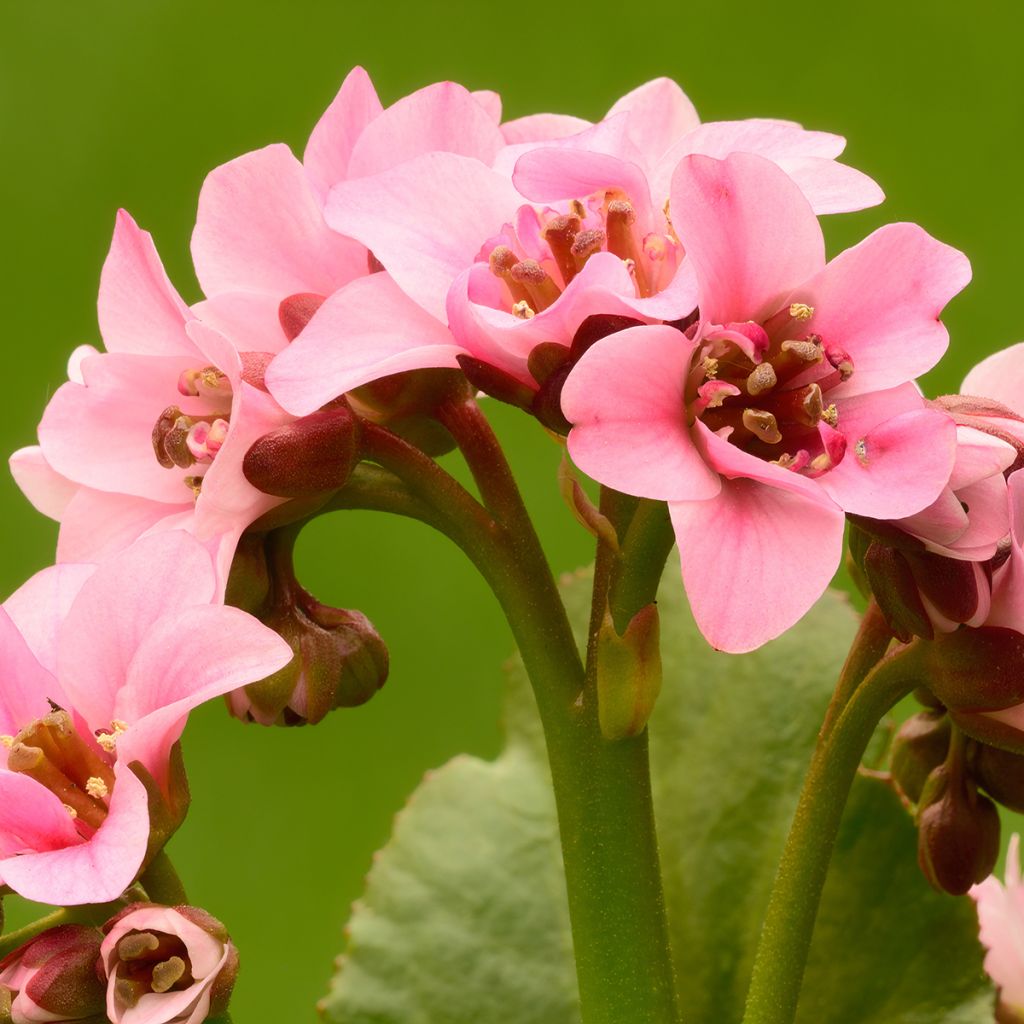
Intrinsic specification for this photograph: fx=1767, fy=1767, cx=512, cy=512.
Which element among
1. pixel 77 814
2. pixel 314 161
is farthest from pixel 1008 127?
pixel 77 814

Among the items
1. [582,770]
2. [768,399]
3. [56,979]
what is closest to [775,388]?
[768,399]

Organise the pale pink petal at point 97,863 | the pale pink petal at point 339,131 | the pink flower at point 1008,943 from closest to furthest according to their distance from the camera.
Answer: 1. the pale pink petal at point 97,863
2. the pale pink petal at point 339,131
3. the pink flower at point 1008,943

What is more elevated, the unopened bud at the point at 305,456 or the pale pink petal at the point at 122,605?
the unopened bud at the point at 305,456

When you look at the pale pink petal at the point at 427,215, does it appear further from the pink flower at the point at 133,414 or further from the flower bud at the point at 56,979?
the flower bud at the point at 56,979

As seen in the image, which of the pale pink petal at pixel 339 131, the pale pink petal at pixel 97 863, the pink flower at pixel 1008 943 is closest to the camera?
the pale pink petal at pixel 97 863

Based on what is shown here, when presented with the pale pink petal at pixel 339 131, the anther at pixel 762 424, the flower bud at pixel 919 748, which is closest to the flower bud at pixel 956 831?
the flower bud at pixel 919 748

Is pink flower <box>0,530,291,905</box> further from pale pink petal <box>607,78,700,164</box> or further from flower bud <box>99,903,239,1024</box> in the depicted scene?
pale pink petal <box>607,78,700,164</box>

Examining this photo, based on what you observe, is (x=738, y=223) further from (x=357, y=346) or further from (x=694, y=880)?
(x=694, y=880)
